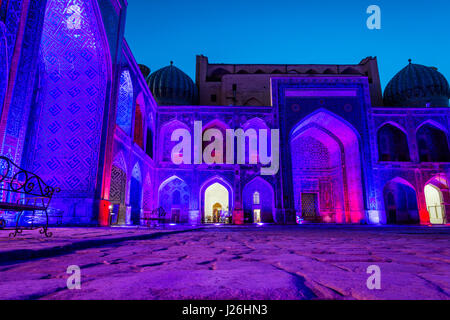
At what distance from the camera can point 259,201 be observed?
1706cm

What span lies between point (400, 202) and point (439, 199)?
2759 millimetres

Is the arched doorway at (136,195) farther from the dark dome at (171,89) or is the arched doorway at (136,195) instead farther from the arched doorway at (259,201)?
the dark dome at (171,89)

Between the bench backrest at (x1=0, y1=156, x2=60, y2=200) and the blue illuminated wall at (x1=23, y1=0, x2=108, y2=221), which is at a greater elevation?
the blue illuminated wall at (x1=23, y1=0, x2=108, y2=221)

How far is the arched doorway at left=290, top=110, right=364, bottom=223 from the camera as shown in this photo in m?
17.1

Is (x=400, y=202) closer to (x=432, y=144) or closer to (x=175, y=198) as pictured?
(x=432, y=144)

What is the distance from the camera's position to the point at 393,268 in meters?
1.32

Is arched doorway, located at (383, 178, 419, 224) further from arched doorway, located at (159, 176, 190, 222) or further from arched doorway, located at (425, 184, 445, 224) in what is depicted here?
arched doorway, located at (159, 176, 190, 222)

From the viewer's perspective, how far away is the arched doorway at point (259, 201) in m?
16.9

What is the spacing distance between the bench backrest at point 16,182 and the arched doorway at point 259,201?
11419mm

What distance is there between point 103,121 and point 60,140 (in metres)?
1.30

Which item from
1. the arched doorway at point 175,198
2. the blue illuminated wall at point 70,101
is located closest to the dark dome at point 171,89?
the arched doorway at point 175,198

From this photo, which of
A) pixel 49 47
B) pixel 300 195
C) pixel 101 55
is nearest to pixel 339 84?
pixel 300 195

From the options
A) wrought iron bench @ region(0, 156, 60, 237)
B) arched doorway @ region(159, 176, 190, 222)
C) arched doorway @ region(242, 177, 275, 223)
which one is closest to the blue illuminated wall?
wrought iron bench @ region(0, 156, 60, 237)

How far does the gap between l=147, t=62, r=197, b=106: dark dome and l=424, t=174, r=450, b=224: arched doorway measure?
1579 centimetres
